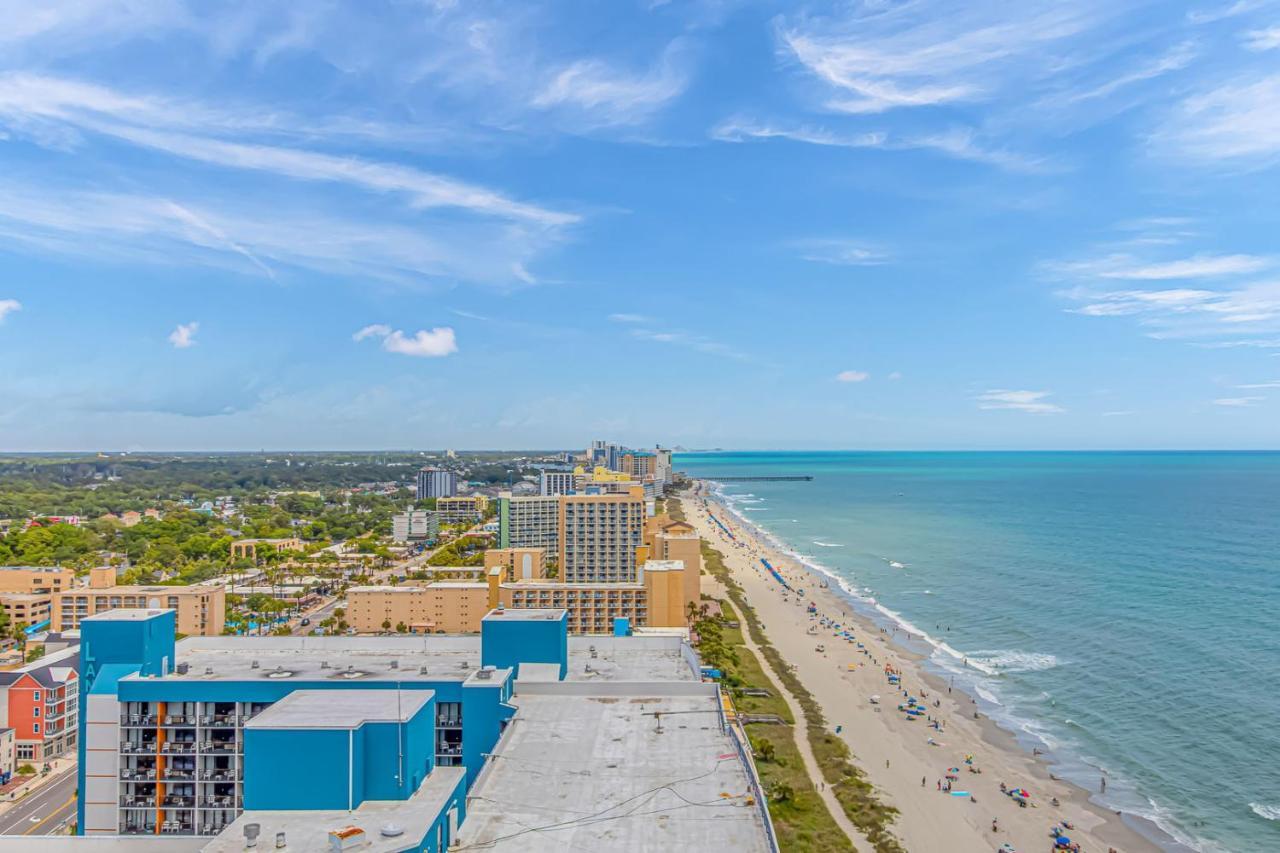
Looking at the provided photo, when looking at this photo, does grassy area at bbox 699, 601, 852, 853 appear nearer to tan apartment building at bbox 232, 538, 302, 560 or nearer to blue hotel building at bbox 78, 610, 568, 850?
blue hotel building at bbox 78, 610, 568, 850

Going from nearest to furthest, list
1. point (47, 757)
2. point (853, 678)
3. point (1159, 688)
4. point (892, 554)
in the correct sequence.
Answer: point (47, 757), point (1159, 688), point (853, 678), point (892, 554)

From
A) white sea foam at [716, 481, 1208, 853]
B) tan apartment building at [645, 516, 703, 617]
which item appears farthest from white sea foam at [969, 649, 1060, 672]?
tan apartment building at [645, 516, 703, 617]

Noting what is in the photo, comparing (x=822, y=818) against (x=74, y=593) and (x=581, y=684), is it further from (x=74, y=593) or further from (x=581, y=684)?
(x=74, y=593)

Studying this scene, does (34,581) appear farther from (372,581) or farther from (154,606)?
(372,581)

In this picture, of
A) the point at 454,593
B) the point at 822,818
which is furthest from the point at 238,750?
the point at 454,593

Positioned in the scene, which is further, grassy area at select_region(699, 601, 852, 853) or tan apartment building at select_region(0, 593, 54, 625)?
tan apartment building at select_region(0, 593, 54, 625)

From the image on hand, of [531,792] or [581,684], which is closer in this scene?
[531,792]

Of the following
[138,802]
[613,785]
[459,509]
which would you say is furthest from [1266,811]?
[459,509]
